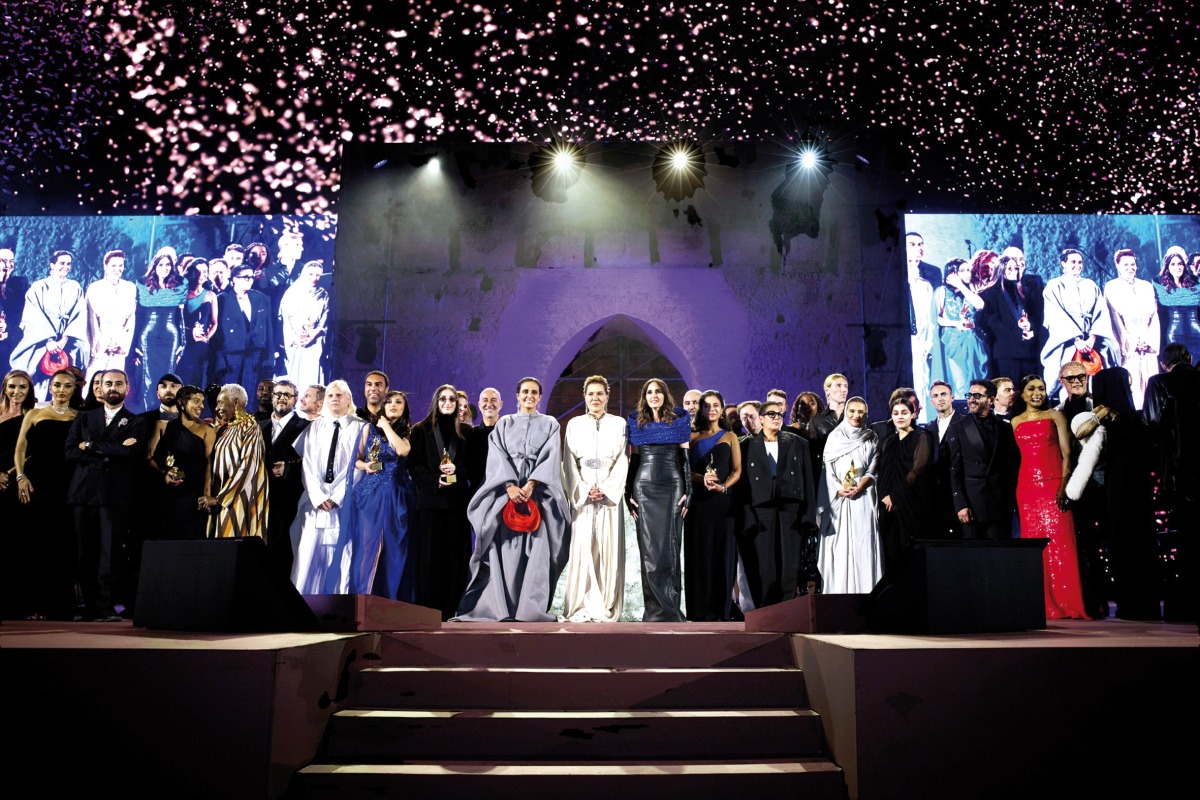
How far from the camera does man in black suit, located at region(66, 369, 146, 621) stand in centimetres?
559

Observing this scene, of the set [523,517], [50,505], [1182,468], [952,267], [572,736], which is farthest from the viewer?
[952,267]

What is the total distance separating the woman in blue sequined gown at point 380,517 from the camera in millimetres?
5883

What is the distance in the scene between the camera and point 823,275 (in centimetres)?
1088

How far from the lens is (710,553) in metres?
5.95

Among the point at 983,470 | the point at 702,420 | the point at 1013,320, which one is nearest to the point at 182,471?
the point at 702,420

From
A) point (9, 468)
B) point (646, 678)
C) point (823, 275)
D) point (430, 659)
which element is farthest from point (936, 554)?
point (823, 275)

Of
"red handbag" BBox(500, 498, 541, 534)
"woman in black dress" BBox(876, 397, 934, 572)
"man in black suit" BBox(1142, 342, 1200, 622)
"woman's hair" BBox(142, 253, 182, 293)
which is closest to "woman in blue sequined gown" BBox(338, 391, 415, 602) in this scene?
"red handbag" BBox(500, 498, 541, 534)

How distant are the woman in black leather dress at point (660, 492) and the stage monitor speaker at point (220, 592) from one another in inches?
105

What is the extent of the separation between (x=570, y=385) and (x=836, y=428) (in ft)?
24.6

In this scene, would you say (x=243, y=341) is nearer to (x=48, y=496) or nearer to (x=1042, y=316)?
(x=48, y=496)

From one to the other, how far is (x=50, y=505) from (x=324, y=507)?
1851mm

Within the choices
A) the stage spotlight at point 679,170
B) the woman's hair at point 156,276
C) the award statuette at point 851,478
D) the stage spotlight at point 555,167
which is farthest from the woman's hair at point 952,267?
the woman's hair at point 156,276

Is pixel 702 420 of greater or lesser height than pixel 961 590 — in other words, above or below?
above

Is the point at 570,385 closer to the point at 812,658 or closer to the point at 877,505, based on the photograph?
the point at 877,505
